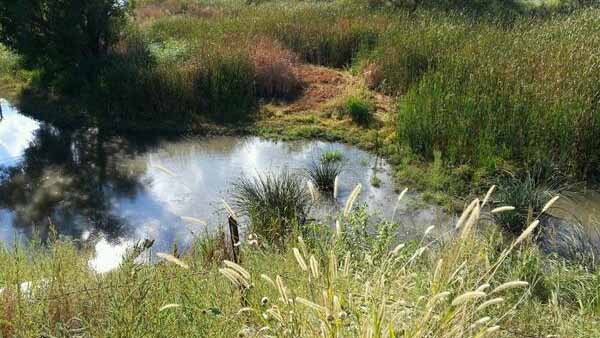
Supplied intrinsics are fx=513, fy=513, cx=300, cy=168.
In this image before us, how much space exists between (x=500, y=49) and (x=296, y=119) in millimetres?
3491

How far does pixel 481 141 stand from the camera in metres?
6.64

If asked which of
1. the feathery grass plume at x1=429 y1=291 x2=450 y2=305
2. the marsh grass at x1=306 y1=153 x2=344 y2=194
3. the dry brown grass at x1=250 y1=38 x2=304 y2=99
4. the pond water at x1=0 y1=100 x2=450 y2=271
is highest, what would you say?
the feathery grass plume at x1=429 y1=291 x2=450 y2=305

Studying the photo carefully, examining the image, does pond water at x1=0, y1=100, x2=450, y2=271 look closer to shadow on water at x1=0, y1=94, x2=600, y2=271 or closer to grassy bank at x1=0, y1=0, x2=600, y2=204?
shadow on water at x1=0, y1=94, x2=600, y2=271

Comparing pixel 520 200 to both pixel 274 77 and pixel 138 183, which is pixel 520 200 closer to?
pixel 138 183

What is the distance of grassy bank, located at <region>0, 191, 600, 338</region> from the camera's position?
6.62 feet

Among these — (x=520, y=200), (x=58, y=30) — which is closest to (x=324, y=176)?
(x=520, y=200)

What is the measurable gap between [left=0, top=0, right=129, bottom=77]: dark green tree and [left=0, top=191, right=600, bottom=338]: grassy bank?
23.0 feet

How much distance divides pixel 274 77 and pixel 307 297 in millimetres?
7562

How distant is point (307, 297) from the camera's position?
96.4 inches

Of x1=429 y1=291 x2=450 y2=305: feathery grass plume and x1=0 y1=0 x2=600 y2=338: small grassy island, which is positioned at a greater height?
x1=429 y1=291 x2=450 y2=305: feathery grass plume

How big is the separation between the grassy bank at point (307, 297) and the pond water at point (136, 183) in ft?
5.87

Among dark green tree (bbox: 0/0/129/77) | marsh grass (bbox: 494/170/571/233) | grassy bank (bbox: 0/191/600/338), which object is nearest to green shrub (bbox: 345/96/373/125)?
marsh grass (bbox: 494/170/571/233)

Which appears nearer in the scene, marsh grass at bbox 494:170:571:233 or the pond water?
marsh grass at bbox 494:170:571:233

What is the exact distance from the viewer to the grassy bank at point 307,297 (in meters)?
2.02
